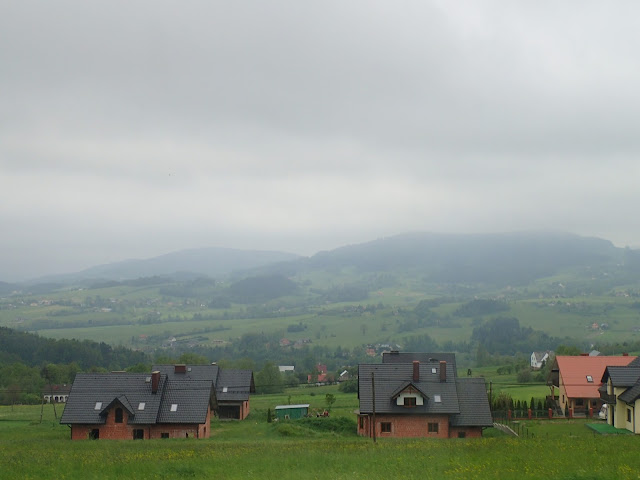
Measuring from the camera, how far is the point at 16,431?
46.1 meters

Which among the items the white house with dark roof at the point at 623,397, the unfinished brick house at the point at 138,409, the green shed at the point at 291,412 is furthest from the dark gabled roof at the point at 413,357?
the unfinished brick house at the point at 138,409

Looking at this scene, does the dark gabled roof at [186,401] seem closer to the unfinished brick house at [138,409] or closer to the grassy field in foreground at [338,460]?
the unfinished brick house at [138,409]

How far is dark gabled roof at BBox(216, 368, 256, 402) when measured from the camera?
55.6 metres

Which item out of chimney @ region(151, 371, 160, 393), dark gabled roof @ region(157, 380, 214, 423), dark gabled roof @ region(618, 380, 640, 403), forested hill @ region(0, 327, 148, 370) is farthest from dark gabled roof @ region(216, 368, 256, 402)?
forested hill @ region(0, 327, 148, 370)

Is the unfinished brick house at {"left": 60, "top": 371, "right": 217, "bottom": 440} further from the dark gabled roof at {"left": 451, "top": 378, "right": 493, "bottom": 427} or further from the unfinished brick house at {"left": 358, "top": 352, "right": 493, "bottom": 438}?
the dark gabled roof at {"left": 451, "top": 378, "right": 493, "bottom": 427}

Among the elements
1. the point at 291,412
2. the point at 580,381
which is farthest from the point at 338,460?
the point at 580,381

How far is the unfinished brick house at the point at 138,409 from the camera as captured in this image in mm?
43219

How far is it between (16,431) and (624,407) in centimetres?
4117

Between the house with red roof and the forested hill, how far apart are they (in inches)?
3857

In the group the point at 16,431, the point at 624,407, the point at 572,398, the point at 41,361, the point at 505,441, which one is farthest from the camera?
the point at 41,361

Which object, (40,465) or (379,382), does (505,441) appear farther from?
(40,465)

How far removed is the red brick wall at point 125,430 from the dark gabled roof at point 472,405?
17288mm

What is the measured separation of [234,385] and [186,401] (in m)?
12.9

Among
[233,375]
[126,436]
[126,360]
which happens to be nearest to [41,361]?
[126,360]
